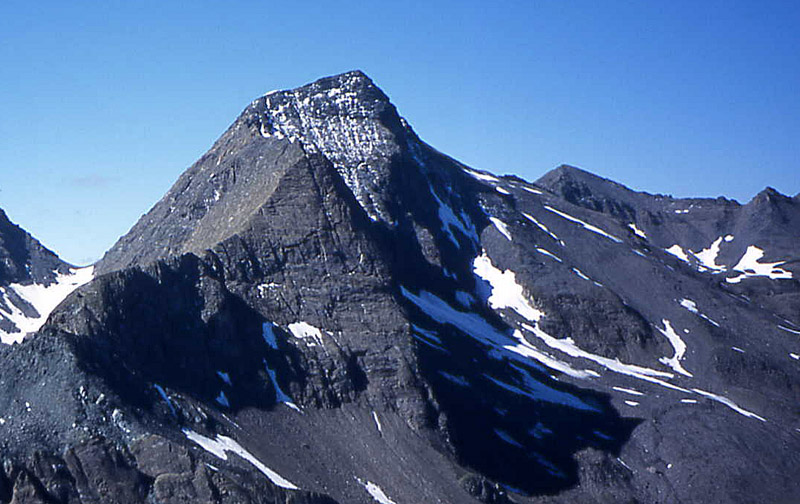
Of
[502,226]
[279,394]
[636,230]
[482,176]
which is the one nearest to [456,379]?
[279,394]

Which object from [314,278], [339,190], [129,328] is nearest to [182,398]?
[129,328]

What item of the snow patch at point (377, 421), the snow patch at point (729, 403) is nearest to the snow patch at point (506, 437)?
the snow patch at point (377, 421)

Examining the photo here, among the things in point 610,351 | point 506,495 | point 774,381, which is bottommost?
point 506,495

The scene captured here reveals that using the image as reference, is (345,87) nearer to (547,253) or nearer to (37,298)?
(547,253)

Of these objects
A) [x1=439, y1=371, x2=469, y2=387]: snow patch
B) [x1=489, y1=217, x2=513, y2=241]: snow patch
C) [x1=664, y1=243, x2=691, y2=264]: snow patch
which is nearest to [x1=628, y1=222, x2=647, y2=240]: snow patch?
[x1=664, y1=243, x2=691, y2=264]: snow patch

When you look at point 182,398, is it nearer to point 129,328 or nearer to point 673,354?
point 129,328

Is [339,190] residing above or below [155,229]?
above
